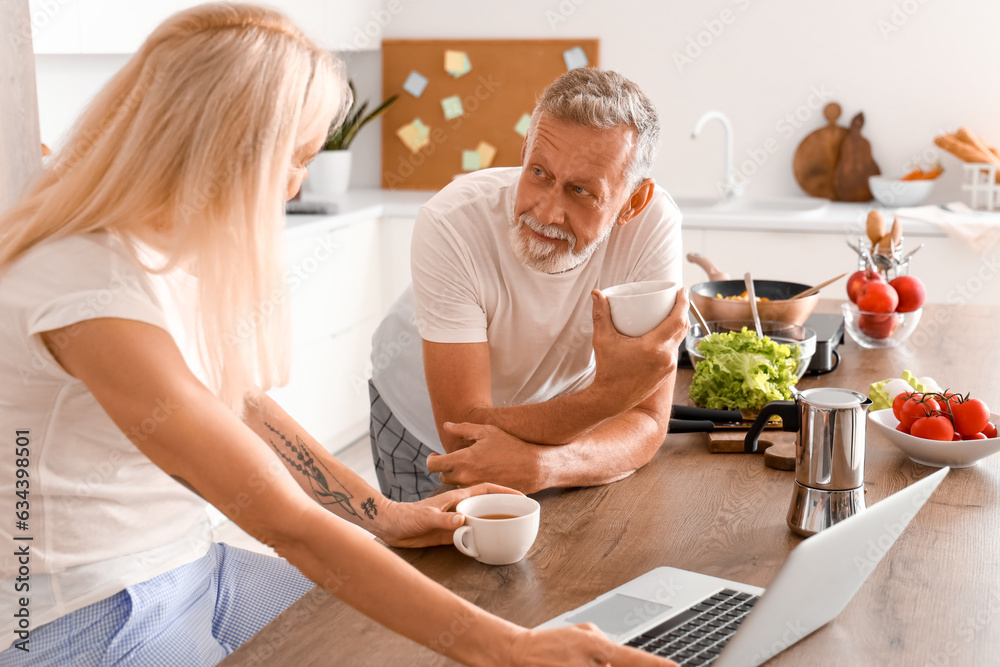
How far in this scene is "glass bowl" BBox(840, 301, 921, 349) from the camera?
2.12m

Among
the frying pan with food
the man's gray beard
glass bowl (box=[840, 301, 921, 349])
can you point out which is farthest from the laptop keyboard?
glass bowl (box=[840, 301, 921, 349])

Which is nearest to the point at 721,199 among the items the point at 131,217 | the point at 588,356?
the point at 588,356

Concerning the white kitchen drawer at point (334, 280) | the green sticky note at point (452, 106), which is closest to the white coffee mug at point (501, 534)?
the white kitchen drawer at point (334, 280)

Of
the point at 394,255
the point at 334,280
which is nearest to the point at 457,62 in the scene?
the point at 394,255

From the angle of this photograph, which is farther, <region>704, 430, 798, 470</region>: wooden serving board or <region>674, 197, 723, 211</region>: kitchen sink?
<region>674, 197, 723, 211</region>: kitchen sink

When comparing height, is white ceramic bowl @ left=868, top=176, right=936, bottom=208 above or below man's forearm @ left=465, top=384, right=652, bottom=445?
above

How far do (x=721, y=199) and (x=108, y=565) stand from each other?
3.38 metres

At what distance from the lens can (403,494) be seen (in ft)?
6.95

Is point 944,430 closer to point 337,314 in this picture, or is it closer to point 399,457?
point 399,457

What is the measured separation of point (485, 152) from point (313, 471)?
321 centimetres

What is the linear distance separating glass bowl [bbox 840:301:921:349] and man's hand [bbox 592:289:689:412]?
0.85 metres

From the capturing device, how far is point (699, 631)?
3.22 ft

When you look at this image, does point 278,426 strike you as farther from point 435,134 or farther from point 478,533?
point 435,134

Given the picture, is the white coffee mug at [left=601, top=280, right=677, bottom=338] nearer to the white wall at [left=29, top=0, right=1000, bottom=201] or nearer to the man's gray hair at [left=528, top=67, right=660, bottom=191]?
the man's gray hair at [left=528, top=67, right=660, bottom=191]
